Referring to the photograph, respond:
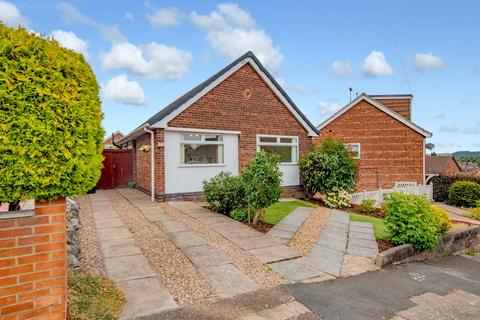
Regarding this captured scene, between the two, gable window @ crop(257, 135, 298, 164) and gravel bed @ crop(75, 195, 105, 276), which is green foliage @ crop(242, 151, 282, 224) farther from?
gable window @ crop(257, 135, 298, 164)

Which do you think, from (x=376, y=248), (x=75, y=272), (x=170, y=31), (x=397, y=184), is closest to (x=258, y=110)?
(x=170, y=31)

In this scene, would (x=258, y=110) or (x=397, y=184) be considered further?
(x=397, y=184)

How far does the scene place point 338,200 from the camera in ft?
38.2

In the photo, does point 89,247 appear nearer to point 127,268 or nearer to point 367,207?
point 127,268

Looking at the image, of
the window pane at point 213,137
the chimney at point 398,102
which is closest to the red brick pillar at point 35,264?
the window pane at point 213,137

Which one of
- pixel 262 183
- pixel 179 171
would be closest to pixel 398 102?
pixel 179 171

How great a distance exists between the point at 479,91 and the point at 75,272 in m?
22.4

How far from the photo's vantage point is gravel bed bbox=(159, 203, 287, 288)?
163 inches

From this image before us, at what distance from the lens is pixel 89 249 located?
508 cm

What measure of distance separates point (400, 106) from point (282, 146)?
1233 centimetres

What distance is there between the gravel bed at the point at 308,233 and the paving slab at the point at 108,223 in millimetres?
4258

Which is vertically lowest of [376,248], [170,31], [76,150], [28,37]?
[376,248]

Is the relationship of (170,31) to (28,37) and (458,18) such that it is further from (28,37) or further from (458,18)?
(458,18)

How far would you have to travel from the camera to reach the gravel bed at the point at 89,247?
425cm
